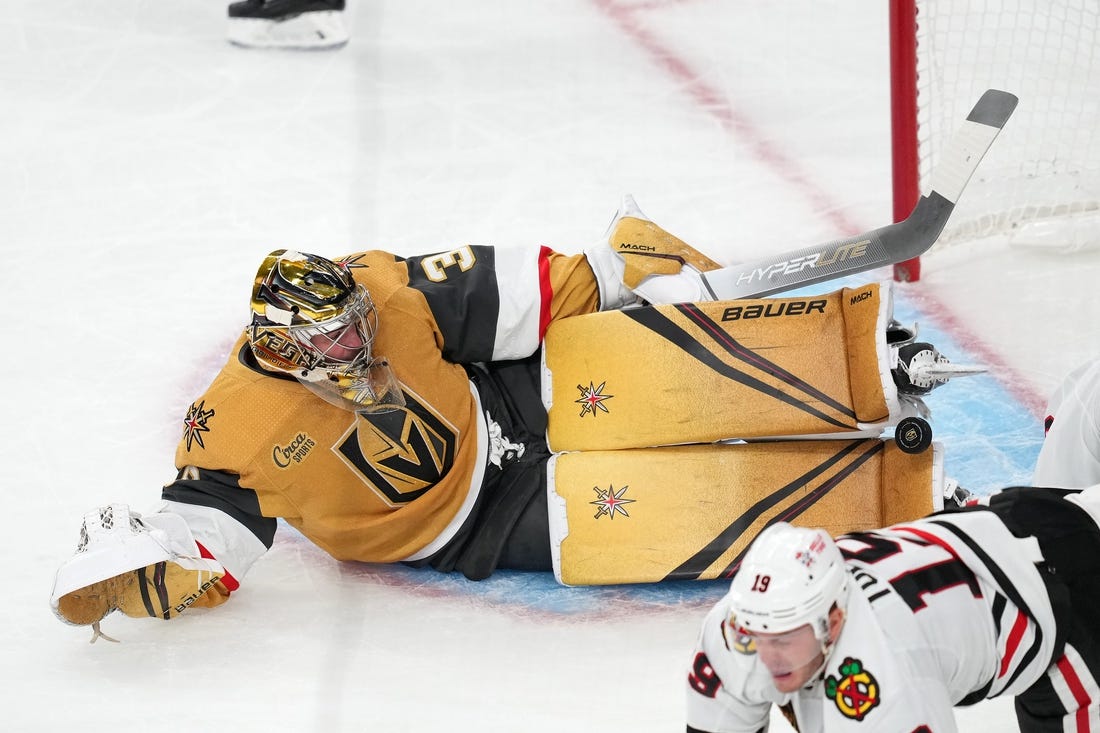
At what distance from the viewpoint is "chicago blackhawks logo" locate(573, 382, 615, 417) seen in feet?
9.09

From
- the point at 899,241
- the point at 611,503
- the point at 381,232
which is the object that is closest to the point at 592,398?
the point at 611,503

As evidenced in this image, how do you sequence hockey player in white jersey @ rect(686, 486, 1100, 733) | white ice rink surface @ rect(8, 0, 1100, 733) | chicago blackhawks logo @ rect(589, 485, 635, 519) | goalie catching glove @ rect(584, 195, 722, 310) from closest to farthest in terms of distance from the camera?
hockey player in white jersey @ rect(686, 486, 1100, 733)
white ice rink surface @ rect(8, 0, 1100, 733)
chicago blackhawks logo @ rect(589, 485, 635, 519)
goalie catching glove @ rect(584, 195, 722, 310)

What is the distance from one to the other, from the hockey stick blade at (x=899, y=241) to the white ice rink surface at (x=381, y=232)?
1.89ft

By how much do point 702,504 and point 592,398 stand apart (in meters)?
0.32

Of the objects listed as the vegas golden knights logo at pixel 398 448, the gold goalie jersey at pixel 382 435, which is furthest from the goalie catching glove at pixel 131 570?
the vegas golden knights logo at pixel 398 448

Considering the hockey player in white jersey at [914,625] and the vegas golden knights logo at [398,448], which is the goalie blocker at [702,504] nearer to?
the vegas golden knights logo at [398,448]

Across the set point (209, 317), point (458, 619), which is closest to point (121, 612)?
point (458, 619)

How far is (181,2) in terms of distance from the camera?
5109 mm

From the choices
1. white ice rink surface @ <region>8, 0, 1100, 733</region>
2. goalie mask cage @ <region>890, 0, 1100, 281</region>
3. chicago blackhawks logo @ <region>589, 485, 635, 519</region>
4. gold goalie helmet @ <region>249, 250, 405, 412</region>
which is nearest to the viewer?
gold goalie helmet @ <region>249, 250, 405, 412</region>

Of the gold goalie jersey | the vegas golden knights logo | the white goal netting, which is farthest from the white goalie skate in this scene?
the white goal netting

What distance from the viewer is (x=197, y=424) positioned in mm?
2633

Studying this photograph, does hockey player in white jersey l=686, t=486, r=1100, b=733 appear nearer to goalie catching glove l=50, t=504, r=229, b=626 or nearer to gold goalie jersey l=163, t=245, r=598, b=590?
gold goalie jersey l=163, t=245, r=598, b=590

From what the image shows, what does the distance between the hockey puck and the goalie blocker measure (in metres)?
0.11

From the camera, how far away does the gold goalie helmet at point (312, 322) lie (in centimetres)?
245
